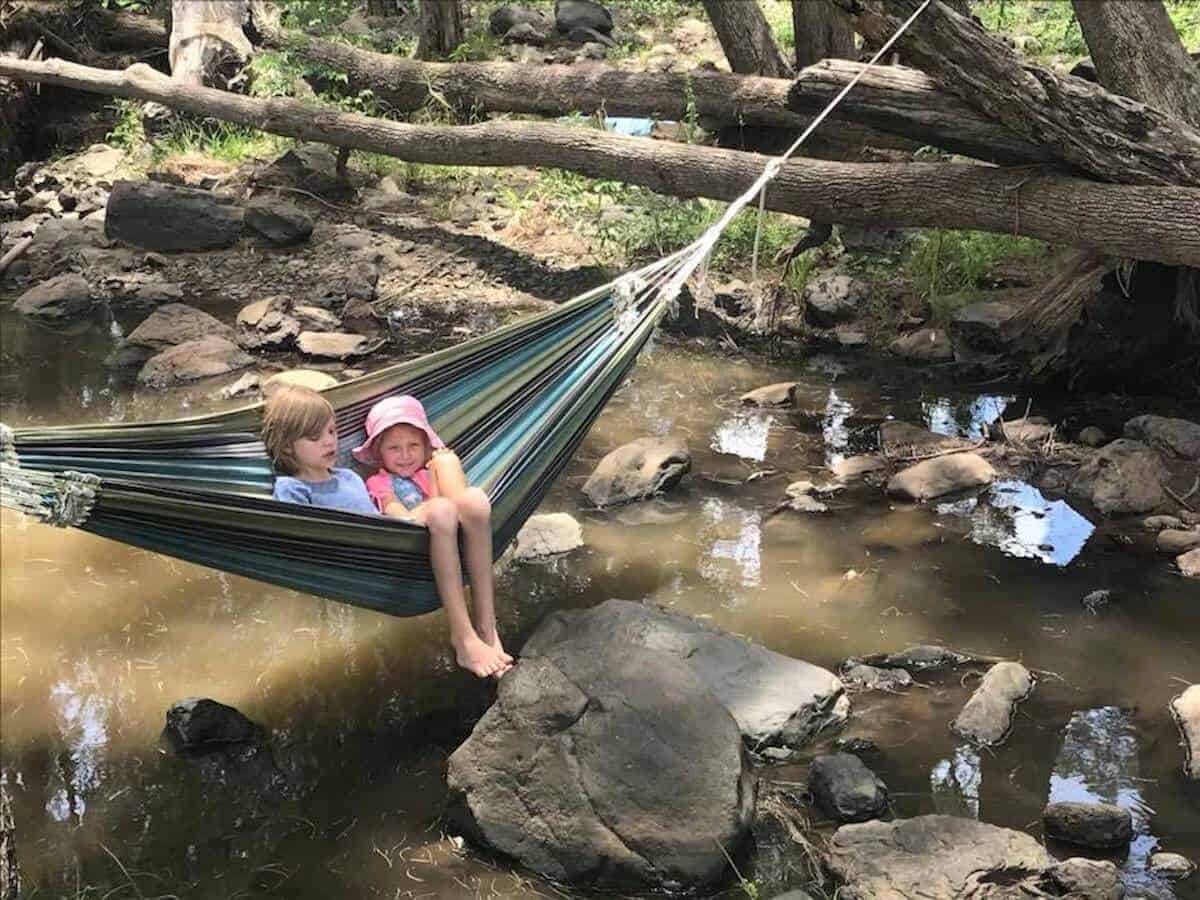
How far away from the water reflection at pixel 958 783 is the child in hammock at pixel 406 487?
952mm

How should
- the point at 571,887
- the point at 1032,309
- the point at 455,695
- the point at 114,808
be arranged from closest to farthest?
the point at 571,887
the point at 114,808
the point at 455,695
the point at 1032,309

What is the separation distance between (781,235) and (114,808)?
4254 millimetres

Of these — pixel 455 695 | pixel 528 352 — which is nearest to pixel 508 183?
pixel 528 352

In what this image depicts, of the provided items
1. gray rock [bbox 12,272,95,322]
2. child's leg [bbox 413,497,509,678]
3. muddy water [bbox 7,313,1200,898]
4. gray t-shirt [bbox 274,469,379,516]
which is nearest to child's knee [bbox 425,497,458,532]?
child's leg [bbox 413,497,509,678]

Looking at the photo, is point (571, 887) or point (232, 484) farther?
point (232, 484)

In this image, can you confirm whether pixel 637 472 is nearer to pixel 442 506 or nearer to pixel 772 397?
pixel 772 397

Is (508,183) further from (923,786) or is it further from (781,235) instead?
(923,786)

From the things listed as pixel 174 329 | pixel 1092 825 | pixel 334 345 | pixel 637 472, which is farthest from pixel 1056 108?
pixel 174 329

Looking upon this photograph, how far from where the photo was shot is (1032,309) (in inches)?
187

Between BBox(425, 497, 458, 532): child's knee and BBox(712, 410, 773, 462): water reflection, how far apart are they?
1.86m

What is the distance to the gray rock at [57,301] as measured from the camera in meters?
6.04

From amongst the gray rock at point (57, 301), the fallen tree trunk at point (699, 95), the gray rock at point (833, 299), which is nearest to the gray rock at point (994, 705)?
the fallen tree trunk at point (699, 95)

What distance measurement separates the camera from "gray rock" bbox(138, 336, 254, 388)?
5.21 metres

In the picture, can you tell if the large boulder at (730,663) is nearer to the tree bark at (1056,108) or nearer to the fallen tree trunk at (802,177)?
the fallen tree trunk at (802,177)
